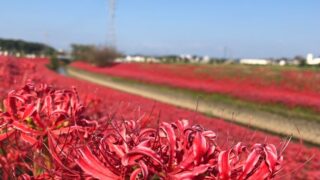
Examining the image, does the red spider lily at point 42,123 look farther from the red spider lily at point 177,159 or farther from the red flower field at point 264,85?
the red flower field at point 264,85

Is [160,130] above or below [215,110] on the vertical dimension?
above

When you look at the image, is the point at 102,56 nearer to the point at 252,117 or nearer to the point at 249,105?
the point at 249,105

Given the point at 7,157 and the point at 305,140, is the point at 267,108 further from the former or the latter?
the point at 7,157

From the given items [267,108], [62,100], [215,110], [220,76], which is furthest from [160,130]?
[220,76]

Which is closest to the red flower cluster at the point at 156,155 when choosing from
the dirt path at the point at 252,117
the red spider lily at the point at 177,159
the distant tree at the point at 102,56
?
the red spider lily at the point at 177,159

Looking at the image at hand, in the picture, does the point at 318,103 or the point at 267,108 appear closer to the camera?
the point at 318,103

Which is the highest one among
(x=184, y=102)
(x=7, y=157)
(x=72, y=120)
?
(x=72, y=120)

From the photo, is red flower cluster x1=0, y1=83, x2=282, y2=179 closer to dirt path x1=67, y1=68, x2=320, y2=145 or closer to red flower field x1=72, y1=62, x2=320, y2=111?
dirt path x1=67, y1=68, x2=320, y2=145

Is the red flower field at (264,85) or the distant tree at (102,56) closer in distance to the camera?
the red flower field at (264,85)

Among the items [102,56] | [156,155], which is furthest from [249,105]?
[102,56]

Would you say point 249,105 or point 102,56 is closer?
point 249,105

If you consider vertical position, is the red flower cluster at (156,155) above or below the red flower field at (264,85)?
above
